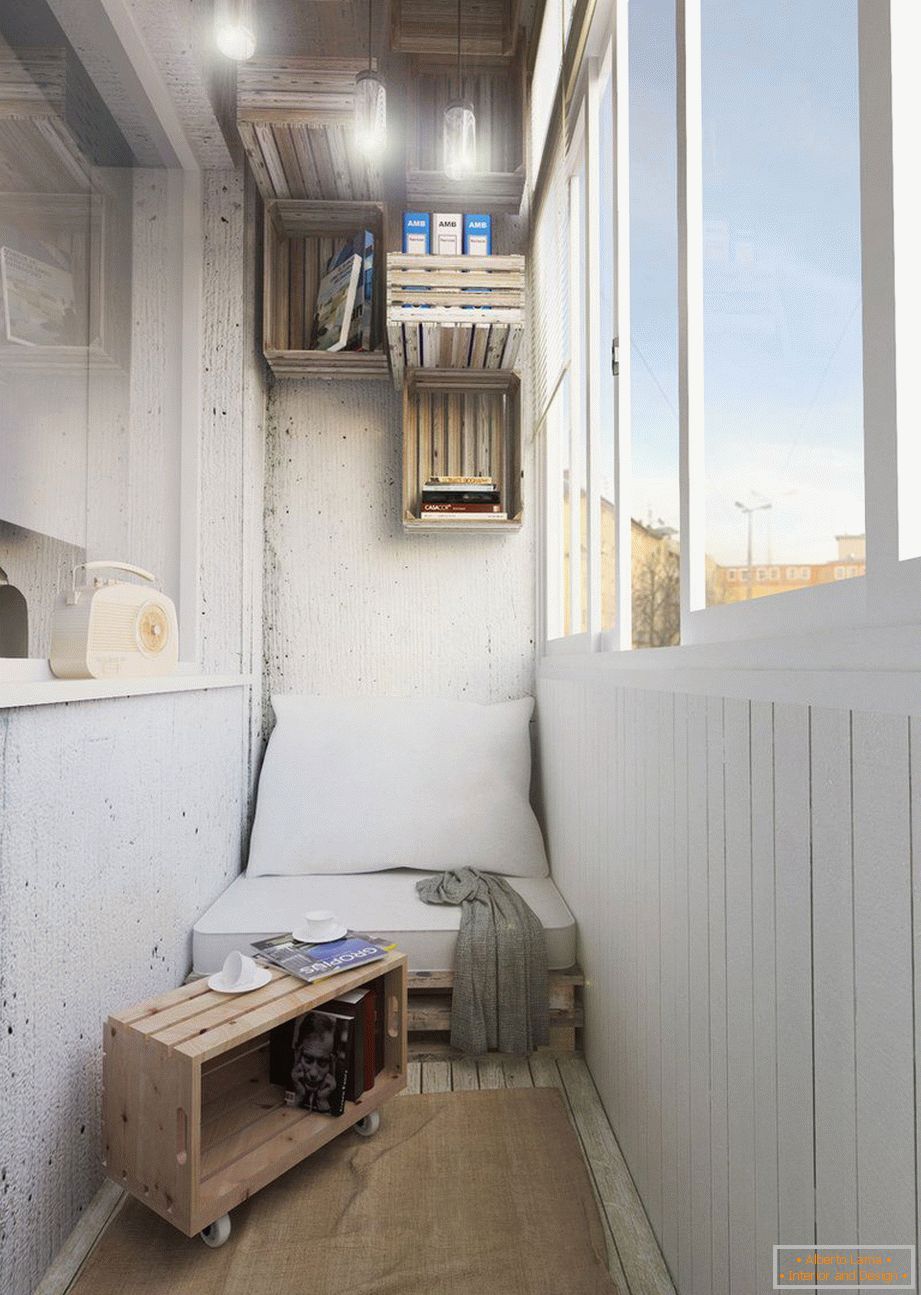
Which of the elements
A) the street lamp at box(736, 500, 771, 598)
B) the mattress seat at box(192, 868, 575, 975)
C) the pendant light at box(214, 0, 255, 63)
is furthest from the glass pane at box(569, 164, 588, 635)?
the street lamp at box(736, 500, 771, 598)

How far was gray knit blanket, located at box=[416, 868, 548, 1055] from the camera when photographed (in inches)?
69.0

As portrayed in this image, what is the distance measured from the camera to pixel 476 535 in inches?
105

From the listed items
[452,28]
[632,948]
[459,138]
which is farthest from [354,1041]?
[452,28]

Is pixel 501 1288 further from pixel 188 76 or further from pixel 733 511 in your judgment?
pixel 188 76

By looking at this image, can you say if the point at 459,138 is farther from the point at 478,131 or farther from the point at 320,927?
the point at 320,927

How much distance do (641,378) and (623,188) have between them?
1.37 ft

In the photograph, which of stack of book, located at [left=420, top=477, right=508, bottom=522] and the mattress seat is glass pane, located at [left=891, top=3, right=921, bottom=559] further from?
stack of book, located at [left=420, top=477, right=508, bottom=522]

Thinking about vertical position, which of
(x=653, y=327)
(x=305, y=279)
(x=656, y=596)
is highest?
(x=305, y=279)

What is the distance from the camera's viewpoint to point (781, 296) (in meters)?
0.89

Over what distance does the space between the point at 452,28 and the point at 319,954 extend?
2.75m

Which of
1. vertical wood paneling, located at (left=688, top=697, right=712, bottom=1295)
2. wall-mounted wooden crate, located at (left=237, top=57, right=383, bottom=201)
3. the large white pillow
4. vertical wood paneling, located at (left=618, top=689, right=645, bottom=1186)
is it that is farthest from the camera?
the large white pillow

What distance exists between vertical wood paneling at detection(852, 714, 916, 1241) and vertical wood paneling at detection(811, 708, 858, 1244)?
0.04 feet

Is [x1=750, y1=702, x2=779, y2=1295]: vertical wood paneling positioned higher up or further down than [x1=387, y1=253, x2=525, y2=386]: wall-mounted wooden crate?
further down

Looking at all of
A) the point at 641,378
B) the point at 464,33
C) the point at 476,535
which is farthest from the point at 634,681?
the point at 464,33
